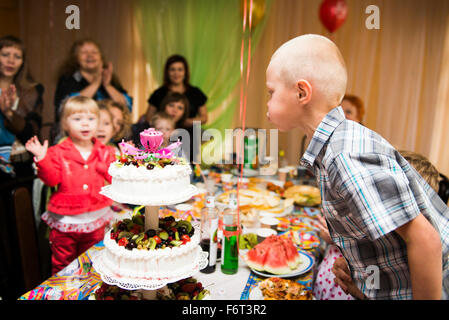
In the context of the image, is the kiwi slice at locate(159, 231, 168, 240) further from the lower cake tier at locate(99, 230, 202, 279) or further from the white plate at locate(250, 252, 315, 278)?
the white plate at locate(250, 252, 315, 278)

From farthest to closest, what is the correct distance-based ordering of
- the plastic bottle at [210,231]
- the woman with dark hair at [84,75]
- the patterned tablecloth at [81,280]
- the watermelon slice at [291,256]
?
the woman with dark hair at [84,75]
the watermelon slice at [291,256]
the plastic bottle at [210,231]
the patterned tablecloth at [81,280]

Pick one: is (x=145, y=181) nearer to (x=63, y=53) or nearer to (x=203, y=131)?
(x=63, y=53)

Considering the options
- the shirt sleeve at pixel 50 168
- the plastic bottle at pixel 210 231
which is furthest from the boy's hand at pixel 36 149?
the plastic bottle at pixel 210 231

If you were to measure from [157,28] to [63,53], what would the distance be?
1.07 metres

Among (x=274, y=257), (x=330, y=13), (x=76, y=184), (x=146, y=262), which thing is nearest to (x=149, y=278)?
(x=146, y=262)

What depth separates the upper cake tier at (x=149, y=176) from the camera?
0.91m

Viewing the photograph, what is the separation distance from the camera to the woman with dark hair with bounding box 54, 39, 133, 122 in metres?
2.64

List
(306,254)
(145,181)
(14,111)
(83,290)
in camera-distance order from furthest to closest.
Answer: (14,111)
(306,254)
(83,290)
(145,181)

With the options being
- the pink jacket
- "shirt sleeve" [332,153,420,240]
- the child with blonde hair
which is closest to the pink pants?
the child with blonde hair

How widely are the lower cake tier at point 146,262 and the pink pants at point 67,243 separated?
943 mm

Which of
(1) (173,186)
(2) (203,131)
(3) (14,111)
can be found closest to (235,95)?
(2) (203,131)

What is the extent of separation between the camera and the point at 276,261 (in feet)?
4.19

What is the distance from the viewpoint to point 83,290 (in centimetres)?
113

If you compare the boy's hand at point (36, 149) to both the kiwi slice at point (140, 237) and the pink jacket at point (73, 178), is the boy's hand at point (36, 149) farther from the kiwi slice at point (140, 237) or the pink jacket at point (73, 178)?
the kiwi slice at point (140, 237)
